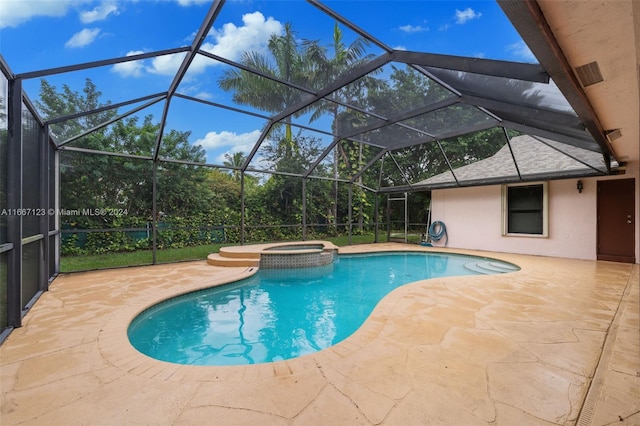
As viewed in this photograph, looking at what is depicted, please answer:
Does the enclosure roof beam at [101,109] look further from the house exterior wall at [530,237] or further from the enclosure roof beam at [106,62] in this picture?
the house exterior wall at [530,237]

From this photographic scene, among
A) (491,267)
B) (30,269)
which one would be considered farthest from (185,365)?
(491,267)

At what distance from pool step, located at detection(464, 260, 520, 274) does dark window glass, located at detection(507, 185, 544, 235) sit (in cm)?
200

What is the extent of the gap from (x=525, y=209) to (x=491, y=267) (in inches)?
122

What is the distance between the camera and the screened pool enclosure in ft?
11.1

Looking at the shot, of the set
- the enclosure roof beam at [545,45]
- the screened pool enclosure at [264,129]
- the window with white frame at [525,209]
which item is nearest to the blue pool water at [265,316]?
the screened pool enclosure at [264,129]

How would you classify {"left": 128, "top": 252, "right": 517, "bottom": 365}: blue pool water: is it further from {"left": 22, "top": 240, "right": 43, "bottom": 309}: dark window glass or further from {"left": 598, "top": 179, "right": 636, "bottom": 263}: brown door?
{"left": 598, "top": 179, "right": 636, "bottom": 263}: brown door

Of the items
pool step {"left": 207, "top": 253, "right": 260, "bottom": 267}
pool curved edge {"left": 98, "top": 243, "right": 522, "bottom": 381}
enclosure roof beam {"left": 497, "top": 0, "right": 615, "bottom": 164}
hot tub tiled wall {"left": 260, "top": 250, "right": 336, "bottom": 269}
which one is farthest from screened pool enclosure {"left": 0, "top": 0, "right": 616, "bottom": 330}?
hot tub tiled wall {"left": 260, "top": 250, "right": 336, "bottom": 269}

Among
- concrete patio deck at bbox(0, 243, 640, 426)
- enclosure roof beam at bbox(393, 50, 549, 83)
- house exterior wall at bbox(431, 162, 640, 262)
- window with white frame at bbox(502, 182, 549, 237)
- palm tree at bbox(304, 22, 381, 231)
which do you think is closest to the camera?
concrete patio deck at bbox(0, 243, 640, 426)

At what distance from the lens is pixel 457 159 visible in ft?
29.3

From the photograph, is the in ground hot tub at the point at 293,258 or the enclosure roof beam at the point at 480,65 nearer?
the enclosure roof beam at the point at 480,65

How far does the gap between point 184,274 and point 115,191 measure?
4.45 meters

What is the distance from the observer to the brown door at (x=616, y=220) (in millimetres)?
7039

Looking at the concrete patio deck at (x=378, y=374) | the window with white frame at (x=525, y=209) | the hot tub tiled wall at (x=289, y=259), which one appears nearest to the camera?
the concrete patio deck at (x=378, y=374)

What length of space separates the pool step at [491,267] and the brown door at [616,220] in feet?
8.36
